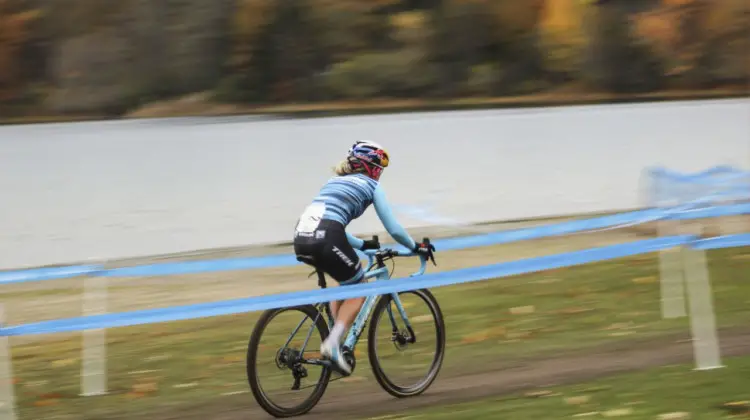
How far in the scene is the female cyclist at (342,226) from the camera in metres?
6.68

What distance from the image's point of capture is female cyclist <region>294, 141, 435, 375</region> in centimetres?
668

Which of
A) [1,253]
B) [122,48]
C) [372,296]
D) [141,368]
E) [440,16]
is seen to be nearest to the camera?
[372,296]

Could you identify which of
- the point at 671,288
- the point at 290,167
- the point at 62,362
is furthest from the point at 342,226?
the point at 290,167

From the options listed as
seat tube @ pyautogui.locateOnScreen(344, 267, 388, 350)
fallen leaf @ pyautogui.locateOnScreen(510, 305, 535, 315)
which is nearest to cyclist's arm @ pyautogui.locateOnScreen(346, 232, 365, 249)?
seat tube @ pyautogui.locateOnScreen(344, 267, 388, 350)

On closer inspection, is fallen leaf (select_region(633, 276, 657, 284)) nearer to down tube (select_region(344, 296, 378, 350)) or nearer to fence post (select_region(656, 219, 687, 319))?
fence post (select_region(656, 219, 687, 319))

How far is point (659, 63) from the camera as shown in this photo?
688 inches

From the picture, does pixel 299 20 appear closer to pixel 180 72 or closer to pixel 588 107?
pixel 180 72

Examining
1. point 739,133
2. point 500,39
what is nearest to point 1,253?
point 500,39

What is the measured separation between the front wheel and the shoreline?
8.31m

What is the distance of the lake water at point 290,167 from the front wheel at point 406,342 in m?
7.91

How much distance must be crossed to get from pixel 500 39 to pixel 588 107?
67.9 inches

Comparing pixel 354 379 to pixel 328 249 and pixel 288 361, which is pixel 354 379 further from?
pixel 328 249

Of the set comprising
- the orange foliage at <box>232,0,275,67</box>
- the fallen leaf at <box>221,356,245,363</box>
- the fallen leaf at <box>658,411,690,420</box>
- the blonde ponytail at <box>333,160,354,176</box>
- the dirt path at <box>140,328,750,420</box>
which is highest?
the orange foliage at <box>232,0,275,67</box>

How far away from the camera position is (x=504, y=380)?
25.3 ft
